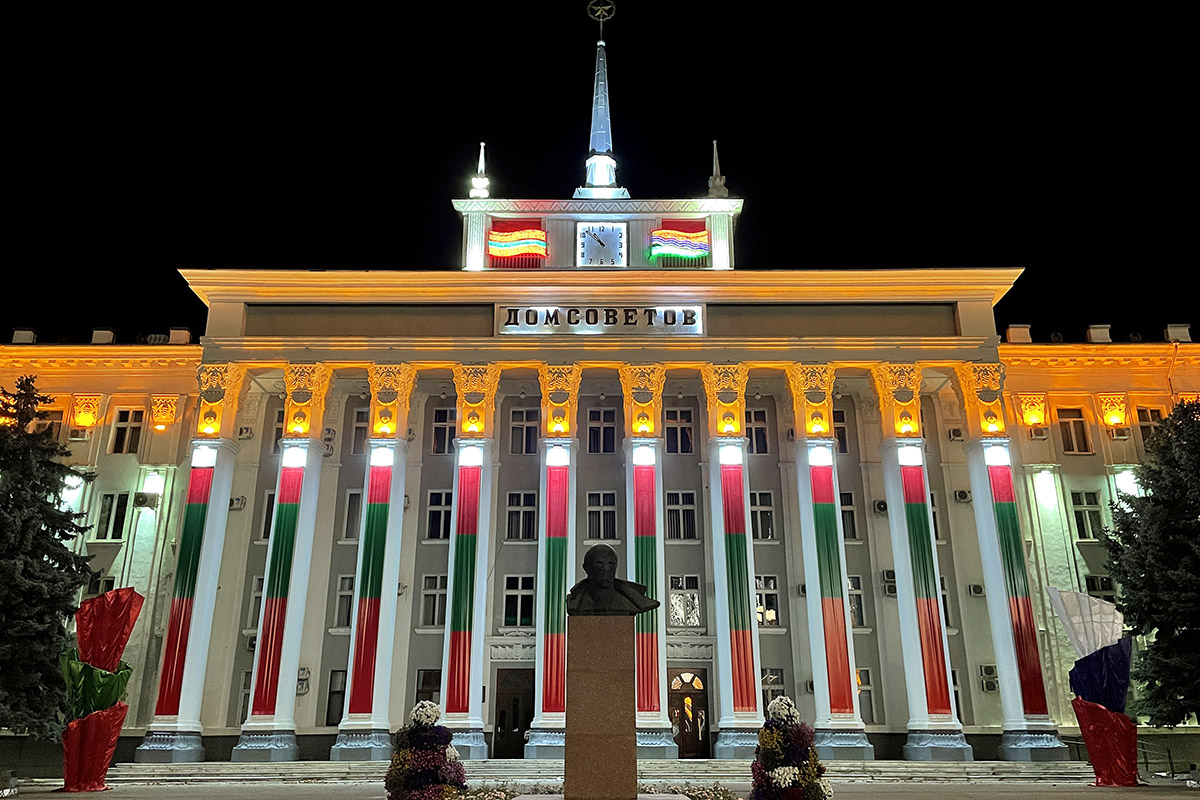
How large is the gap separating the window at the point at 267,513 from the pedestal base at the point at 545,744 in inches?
409

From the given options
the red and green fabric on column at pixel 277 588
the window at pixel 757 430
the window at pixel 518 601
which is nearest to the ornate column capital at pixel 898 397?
the window at pixel 757 430

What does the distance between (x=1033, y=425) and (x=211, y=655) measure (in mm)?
25517

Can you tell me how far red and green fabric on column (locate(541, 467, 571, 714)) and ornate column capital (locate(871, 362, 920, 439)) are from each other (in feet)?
30.6

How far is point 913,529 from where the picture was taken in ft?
88.1

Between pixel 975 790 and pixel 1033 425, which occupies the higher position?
pixel 1033 425

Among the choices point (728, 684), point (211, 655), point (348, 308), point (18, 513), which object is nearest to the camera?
point (18, 513)

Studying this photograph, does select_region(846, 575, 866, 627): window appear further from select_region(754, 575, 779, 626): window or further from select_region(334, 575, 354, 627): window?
select_region(334, 575, 354, 627): window

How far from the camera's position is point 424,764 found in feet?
43.9

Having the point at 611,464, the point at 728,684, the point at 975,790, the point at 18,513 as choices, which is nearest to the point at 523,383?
the point at 611,464

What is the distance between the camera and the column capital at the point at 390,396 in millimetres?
27855

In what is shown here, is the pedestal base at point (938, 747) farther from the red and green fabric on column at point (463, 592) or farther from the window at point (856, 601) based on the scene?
the red and green fabric on column at point (463, 592)

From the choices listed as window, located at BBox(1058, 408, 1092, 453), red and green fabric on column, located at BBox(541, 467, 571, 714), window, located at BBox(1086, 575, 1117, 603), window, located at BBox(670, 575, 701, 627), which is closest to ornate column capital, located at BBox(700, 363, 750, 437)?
red and green fabric on column, located at BBox(541, 467, 571, 714)

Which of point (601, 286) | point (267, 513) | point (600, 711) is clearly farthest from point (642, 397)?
point (600, 711)

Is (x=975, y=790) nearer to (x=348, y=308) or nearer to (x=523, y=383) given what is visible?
(x=523, y=383)
